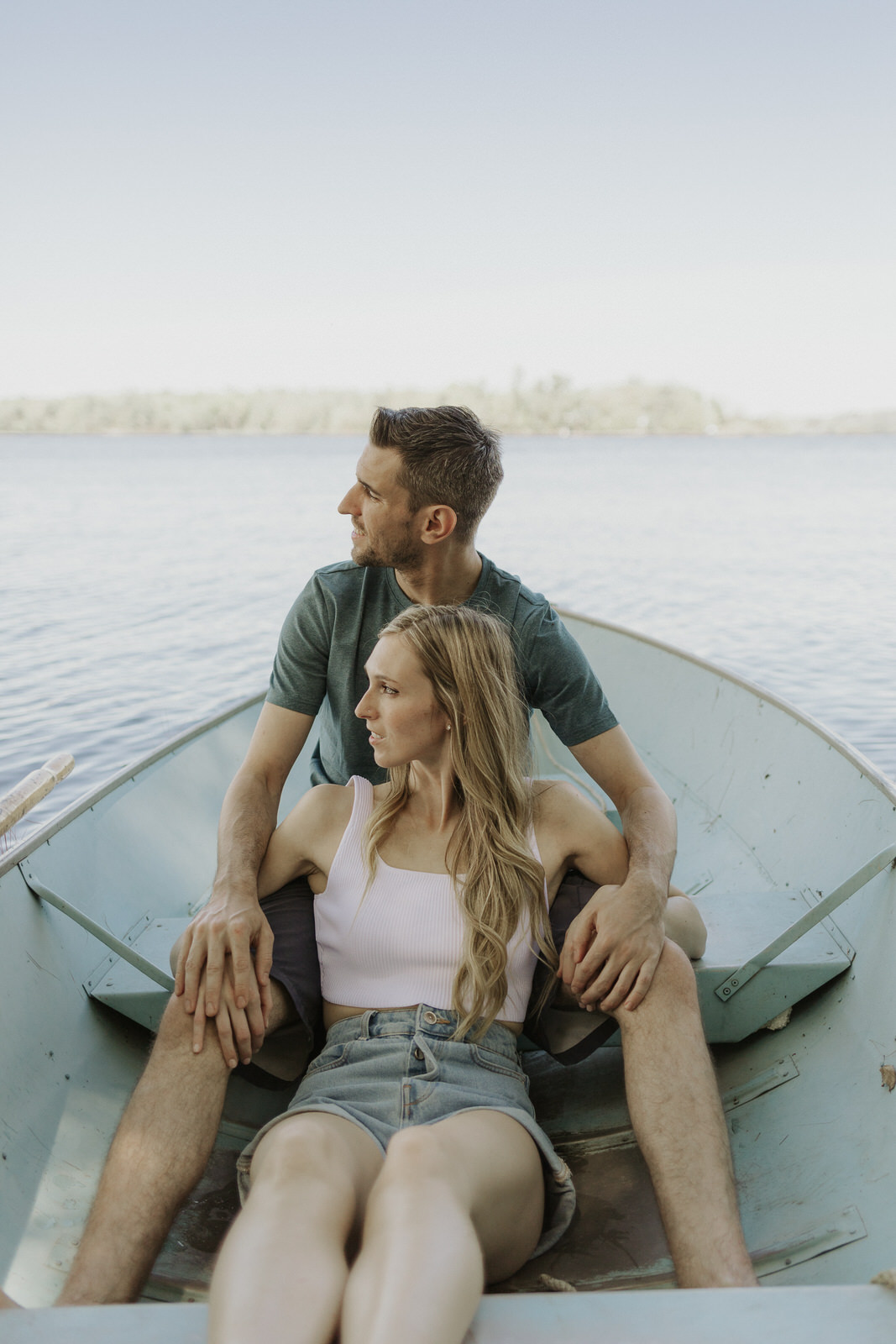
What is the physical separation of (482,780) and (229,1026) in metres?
0.59

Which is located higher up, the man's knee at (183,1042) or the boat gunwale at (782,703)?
the boat gunwale at (782,703)

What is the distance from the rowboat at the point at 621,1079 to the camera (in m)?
1.11

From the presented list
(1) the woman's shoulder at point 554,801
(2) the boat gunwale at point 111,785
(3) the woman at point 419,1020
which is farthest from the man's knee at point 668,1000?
(2) the boat gunwale at point 111,785

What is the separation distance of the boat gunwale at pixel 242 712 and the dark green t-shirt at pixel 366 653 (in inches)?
23.4

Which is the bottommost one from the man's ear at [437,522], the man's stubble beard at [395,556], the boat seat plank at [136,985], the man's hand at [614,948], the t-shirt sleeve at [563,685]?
the boat seat plank at [136,985]

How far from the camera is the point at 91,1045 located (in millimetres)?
1991

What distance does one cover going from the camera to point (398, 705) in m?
1.76

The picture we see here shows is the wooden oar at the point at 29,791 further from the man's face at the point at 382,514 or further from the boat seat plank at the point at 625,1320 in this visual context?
the boat seat plank at the point at 625,1320

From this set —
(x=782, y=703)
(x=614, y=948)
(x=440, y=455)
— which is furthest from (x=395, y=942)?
(x=782, y=703)

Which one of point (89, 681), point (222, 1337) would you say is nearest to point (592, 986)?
point (222, 1337)

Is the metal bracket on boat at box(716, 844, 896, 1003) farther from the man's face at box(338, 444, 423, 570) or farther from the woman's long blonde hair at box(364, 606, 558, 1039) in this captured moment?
the man's face at box(338, 444, 423, 570)

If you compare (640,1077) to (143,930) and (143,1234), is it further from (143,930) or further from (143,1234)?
(143,930)

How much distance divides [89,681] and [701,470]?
109 feet

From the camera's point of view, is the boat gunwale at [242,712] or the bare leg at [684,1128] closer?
the bare leg at [684,1128]
